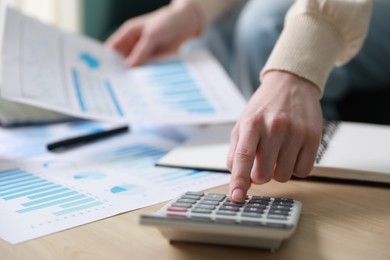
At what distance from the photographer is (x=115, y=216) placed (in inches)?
19.8

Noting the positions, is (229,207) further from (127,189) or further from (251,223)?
(127,189)

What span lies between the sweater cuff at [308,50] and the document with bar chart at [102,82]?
172mm

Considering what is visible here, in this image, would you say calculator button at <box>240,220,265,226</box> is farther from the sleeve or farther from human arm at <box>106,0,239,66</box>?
human arm at <box>106,0,239,66</box>

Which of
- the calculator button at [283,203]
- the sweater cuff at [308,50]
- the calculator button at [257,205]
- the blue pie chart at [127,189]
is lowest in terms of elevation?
the blue pie chart at [127,189]

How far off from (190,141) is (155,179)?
164 mm

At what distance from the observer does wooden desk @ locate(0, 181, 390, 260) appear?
426 mm

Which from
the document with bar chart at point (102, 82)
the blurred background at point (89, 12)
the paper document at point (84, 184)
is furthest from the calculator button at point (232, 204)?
the blurred background at point (89, 12)

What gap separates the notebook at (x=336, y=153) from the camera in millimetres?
612

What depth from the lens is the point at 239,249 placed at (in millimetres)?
432

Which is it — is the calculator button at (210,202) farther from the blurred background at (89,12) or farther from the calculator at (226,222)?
the blurred background at (89,12)

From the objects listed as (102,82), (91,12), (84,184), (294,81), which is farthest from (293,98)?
(91,12)

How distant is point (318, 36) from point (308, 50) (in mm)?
32

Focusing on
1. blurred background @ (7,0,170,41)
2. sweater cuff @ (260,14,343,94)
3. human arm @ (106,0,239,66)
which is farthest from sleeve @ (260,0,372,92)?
blurred background @ (7,0,170,41)

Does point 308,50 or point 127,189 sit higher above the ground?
point 308,50
